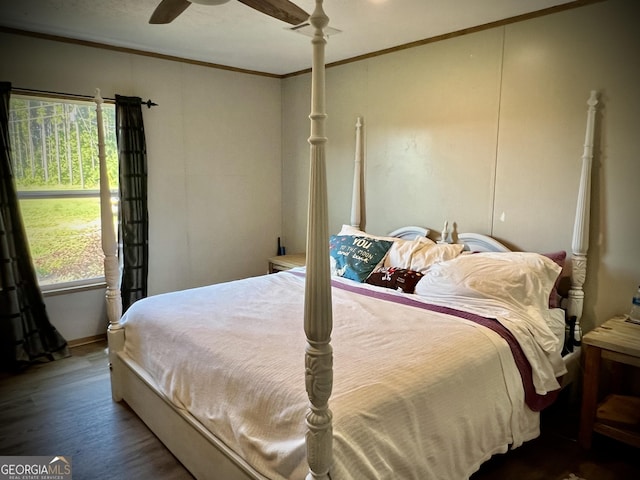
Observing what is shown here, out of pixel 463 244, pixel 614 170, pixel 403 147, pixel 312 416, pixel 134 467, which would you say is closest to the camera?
pixel 312 416

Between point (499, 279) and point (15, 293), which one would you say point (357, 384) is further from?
point (15, 293)

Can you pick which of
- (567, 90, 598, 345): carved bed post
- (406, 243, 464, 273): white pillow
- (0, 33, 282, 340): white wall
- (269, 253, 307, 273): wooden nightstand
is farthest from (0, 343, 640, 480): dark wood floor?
(269, 253, 307, 273): wooden nightstand

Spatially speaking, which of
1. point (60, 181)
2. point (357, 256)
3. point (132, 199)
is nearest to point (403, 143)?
point (357, 256)

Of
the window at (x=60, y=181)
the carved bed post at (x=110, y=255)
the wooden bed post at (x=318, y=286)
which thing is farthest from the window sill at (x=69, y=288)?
the wooden bed post at (x=318, y=286)

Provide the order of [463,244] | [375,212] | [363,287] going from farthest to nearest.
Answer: [375,212] → [463,244] → [363,287]

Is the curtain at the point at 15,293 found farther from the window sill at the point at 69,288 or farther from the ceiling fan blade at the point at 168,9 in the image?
the ceiling fan blade at the point at 168,9

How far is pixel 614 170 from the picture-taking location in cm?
244

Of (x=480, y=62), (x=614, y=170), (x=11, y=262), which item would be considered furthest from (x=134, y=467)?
(x=480, y=62)

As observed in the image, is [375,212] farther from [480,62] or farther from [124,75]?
[124,75]

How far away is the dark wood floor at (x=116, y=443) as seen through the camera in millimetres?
2068

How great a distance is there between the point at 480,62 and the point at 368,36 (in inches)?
32.5

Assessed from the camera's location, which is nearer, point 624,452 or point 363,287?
point 624,452

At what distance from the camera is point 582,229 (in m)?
2.49

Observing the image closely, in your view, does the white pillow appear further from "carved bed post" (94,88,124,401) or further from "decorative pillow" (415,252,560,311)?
"carved bed post" (94,88,124,401)
